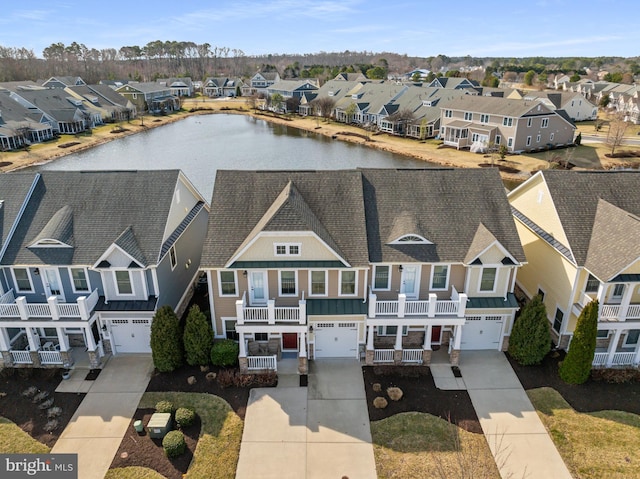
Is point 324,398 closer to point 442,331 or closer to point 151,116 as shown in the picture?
point 442,331

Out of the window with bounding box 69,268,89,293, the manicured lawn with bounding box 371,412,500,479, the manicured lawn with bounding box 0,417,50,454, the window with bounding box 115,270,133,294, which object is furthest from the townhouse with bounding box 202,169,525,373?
the manicured lawn with bounding box 0,417,50,454

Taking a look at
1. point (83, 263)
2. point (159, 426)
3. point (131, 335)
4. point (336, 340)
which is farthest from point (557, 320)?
point (83, 263)

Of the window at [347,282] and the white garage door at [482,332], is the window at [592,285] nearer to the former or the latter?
the white garage door at [482,332]

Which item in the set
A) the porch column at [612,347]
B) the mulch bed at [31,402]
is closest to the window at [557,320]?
the porch column at [612,347]

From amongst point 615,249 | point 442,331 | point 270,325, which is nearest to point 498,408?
point 442,331

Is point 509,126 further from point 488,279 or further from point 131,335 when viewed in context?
point 131,335

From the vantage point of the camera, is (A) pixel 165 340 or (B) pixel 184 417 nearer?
(B) pixel 184 417
